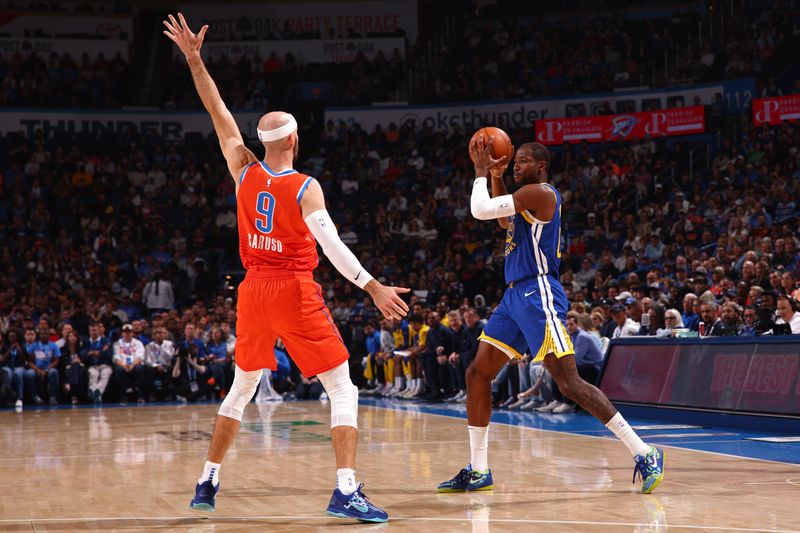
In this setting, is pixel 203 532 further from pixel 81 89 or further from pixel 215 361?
pixel 81 89

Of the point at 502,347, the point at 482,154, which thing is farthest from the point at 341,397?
the point at 482,154

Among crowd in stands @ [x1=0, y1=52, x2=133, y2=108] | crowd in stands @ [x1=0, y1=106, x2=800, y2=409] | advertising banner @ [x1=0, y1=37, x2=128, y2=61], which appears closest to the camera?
crowd in stands @ [x1=0, y1=106, x2=800, y2=409]

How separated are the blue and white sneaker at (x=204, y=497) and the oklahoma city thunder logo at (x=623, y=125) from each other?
21.6m

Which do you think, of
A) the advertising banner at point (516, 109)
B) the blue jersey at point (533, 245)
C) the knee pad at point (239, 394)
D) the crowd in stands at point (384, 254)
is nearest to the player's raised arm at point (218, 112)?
the knee pad at point (239, 394)

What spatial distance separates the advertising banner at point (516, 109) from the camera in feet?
83.7

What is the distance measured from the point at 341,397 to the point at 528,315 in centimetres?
157

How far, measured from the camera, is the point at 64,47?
30453mm

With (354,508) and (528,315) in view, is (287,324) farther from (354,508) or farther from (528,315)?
(528,315)

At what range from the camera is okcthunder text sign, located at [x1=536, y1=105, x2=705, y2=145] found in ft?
Result: 81.9

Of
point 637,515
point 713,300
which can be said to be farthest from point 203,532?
point 713,300

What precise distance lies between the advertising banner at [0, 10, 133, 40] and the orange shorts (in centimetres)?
2786

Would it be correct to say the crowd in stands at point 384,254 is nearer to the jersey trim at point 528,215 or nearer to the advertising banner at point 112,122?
the advertising banner at point 112,122

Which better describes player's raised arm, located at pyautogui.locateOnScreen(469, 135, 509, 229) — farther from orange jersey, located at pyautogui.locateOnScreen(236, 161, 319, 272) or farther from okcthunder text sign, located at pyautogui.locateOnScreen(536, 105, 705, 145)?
okcthunder text sign, located at pyautogui.locateOnScreen(536, 105, 705, 145)

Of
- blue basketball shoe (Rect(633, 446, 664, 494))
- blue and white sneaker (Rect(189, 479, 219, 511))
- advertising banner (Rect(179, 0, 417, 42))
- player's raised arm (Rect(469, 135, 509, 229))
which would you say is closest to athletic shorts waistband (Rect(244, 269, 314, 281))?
blue and white sneaker (Rect(189, 479, 219, 511))
